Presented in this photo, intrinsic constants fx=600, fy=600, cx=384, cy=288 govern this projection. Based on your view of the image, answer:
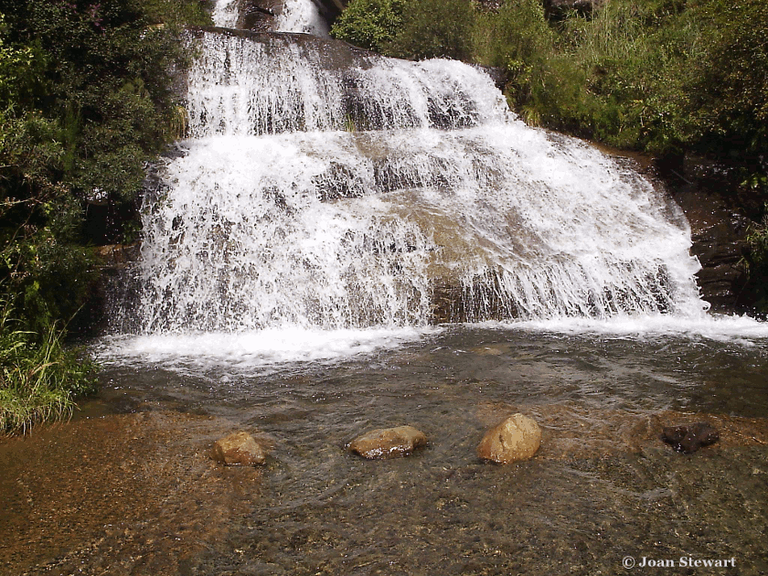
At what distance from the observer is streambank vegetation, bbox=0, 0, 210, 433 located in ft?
17.3

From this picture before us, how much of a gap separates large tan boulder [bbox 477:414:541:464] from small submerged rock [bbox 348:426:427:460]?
0.50 metres

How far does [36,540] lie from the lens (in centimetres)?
337

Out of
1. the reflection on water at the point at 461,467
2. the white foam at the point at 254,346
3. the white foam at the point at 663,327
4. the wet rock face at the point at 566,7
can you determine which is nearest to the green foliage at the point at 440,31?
the wet rock face at the point at 566,7

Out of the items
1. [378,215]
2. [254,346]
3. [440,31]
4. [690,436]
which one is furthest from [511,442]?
[440,31]

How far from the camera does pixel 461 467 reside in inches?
168

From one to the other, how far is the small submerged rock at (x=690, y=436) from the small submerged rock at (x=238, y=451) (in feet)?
9.99

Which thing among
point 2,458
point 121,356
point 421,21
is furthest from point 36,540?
point 421,21

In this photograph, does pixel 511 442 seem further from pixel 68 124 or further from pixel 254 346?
pixel 68 124

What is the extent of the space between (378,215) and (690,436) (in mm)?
5766

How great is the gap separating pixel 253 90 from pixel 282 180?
3.37 m

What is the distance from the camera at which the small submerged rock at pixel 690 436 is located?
441cm

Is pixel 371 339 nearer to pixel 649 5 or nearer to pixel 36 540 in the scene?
pixel 36 540

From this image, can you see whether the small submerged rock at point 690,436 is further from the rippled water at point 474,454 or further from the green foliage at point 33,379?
the green foliage at point 33,379

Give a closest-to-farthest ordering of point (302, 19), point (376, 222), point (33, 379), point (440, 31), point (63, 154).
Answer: point (33, 379) < point (63, 154) < point (376, 222) < point (440, 31) < point (302, 19)
